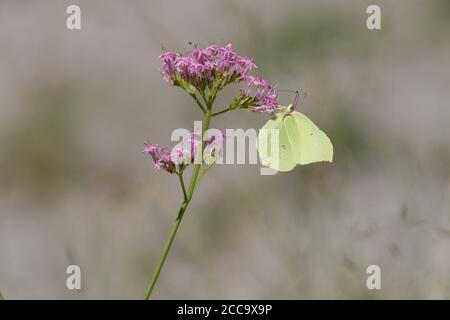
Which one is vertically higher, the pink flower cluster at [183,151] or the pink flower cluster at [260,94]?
the pink flower cluster at [260,94]

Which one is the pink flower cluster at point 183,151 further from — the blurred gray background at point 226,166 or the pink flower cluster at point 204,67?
the blurred gray background at point 226,166

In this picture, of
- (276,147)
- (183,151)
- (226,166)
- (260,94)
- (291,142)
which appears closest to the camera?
(183,151)

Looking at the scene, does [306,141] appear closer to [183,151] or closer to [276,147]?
[276,147]

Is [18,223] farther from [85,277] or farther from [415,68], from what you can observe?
[415,68]

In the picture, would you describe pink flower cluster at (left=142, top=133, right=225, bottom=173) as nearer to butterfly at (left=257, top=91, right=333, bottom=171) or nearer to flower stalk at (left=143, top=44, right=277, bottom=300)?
flower stalk at (left=143, top=44, right=277, bottom=300)

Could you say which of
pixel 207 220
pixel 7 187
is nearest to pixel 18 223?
pixel 7 187

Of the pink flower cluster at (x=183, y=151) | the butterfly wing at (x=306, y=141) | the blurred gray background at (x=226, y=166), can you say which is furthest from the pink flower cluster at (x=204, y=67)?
the blurred gray background at (x=226, y=166)

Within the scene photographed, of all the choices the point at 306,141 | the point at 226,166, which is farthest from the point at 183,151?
the point at 226,166
